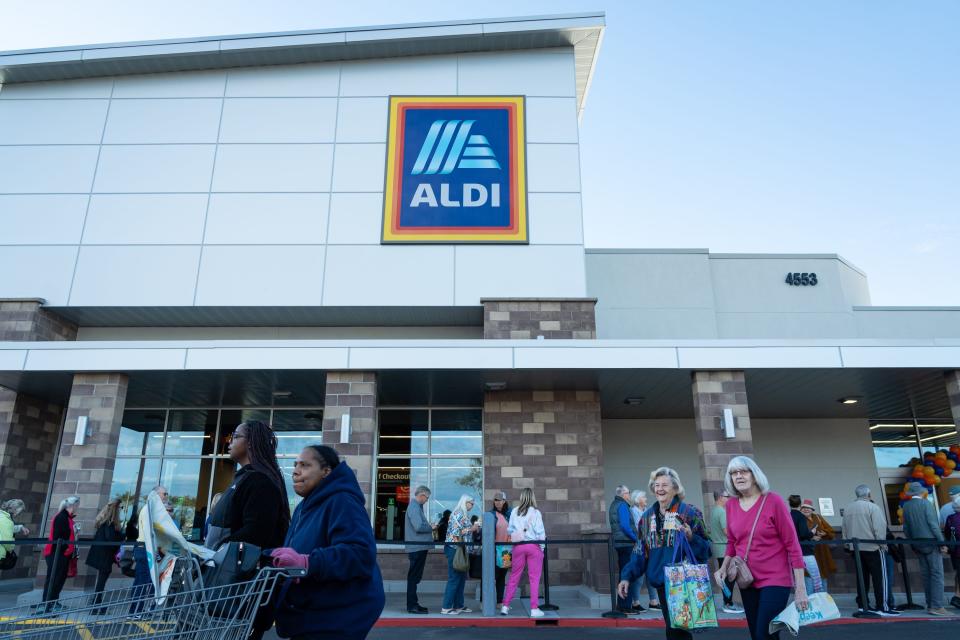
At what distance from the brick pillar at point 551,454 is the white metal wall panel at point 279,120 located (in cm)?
785

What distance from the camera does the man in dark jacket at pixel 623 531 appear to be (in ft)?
30.1

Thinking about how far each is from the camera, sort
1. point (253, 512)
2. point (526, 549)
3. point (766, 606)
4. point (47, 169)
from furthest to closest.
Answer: point (47, 169)
point (526, 549)
point (766, 606)
point (253, 512)

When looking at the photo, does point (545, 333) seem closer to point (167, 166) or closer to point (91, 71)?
point (167, 166)

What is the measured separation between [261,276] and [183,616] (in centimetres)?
1243

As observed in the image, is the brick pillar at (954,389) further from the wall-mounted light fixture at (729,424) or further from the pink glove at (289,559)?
the pink glove at (289,559)

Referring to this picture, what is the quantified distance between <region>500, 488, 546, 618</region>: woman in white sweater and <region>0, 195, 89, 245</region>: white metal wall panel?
39.8 feet

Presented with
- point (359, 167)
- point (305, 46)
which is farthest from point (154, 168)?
point (359, 167)

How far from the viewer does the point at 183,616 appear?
303 cm

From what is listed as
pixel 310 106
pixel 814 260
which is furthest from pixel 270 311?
pixel 814 260

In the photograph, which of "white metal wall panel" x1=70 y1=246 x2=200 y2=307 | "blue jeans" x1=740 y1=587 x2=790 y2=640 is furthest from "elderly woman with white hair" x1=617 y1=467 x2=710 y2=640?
"white metal wall panel" x1=70 y1=246 x2=200 y2=307

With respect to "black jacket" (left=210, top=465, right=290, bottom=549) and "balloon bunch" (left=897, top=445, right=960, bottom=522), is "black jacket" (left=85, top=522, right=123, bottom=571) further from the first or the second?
"balloon bunch" (left=897, top=445, right=960, bottom=522)

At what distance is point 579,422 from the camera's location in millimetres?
13539

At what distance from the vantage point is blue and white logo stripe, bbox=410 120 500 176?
50.7 ft

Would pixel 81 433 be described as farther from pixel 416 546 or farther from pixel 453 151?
pixel 453 151
